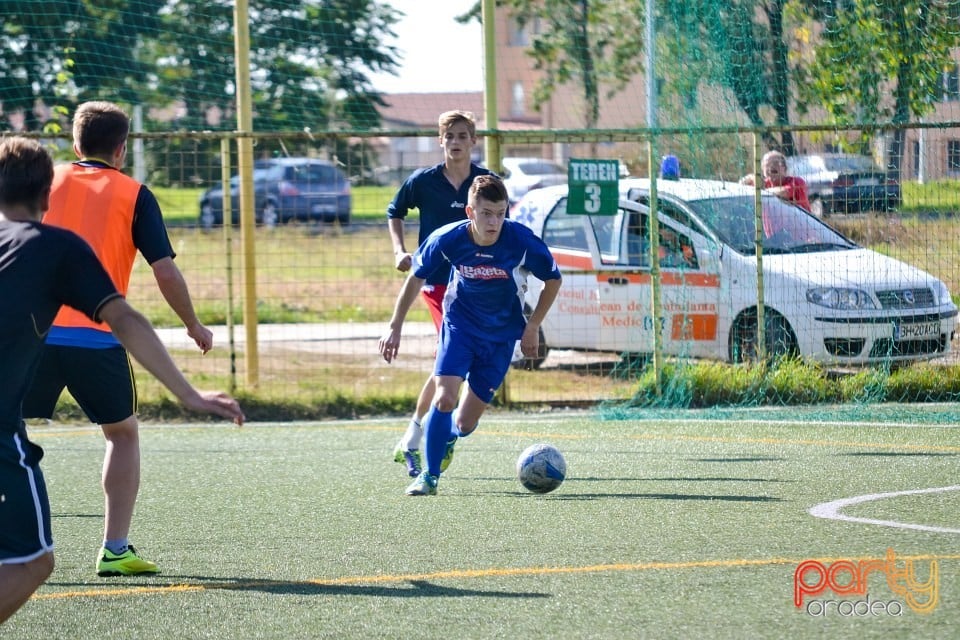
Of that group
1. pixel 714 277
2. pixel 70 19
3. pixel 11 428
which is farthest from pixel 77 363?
pixel 70 19

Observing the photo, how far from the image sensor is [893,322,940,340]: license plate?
1012 centimetres

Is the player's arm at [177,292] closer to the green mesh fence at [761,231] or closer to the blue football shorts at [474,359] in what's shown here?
the blue football shorts at [474,359]

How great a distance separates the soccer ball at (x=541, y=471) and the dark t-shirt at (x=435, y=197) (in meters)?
1.69

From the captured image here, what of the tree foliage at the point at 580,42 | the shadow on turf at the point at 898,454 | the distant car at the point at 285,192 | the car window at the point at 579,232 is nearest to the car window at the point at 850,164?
the car window at the point at 579,232

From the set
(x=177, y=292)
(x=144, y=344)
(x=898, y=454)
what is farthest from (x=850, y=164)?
(x=144, y=344)

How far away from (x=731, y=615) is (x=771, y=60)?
21.9 ft

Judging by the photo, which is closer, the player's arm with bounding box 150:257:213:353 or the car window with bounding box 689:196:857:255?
the player's arm with bounding box 150:257:213:353

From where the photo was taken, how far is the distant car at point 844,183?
10.4 metres

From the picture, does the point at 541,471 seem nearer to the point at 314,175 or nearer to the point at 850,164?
the point at 850,164

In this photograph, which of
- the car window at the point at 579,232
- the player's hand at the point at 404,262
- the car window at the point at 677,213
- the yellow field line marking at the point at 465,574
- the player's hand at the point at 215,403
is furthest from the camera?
the car window at the point at 579,232

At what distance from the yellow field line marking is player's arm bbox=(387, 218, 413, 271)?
2.69 metres

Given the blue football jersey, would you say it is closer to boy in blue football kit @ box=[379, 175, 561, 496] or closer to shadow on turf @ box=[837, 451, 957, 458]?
boy in blue football kit @ box=[379, 175, 561, 496]

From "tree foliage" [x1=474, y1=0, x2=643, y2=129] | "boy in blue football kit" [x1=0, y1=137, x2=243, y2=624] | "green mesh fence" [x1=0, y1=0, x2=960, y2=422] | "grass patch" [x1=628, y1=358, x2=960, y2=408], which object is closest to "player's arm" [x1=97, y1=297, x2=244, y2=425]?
"boy in blue football kit" [x1=0, y1=137, x2=243, y2=624]

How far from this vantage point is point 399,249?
25.5 feet
